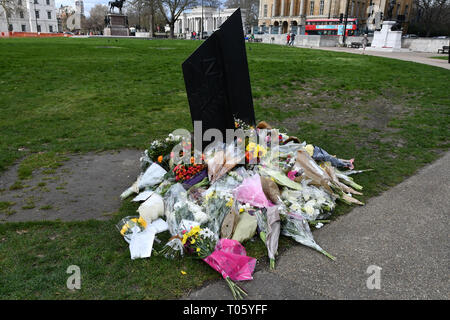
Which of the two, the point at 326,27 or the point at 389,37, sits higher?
the point at 326,27

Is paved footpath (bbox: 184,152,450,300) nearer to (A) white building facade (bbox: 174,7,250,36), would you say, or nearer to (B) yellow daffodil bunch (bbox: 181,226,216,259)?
(B) yellow daffodil bunch (bbox: 181,226,216,259)

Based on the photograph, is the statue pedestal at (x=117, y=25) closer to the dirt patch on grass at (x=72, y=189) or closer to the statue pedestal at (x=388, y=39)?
the statue pedestal at (x=388, y=39)

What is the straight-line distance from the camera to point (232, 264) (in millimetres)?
3432

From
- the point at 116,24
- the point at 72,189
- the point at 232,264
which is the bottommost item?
the point at 72,189

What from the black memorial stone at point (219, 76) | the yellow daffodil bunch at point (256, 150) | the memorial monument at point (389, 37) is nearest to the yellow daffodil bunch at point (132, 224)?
the yellow daffodil bunch at point (256, 150)

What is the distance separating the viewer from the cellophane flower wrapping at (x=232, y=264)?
11.1 ft

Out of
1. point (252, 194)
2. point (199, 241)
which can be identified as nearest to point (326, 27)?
point (252, 194)

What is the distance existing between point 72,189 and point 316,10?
83573 millimetres

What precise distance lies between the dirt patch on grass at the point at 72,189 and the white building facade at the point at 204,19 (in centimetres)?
8132

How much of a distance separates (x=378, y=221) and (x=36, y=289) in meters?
3.91

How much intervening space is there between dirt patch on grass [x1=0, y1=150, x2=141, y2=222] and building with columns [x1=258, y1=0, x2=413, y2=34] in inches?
2651

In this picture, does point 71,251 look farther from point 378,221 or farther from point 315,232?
point 378,221

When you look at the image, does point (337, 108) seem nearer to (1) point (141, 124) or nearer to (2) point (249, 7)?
(1) point (141, 124)

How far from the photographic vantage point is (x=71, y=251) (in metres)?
3.75
